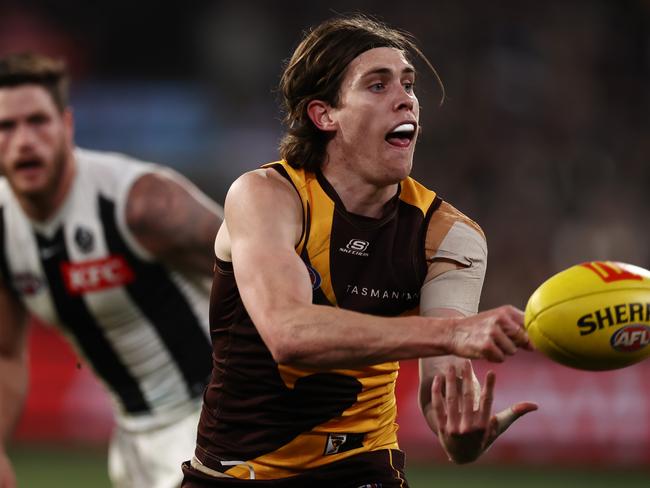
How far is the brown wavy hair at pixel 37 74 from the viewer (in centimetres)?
628

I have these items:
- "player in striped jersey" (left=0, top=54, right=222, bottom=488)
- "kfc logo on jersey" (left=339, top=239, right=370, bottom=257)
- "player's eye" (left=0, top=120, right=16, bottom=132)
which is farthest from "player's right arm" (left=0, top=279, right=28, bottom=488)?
"kfc logo on jersey" (left=339, top=239, right=370, bottom=257)

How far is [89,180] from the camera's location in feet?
20.1

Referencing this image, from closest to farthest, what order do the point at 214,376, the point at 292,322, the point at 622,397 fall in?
the point at 292,322
the point at 214,376
the point at 622,397

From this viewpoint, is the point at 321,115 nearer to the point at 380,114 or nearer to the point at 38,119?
the point at 380,114

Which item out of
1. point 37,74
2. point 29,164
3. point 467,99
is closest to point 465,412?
point 29,164

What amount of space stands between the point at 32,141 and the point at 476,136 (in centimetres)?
1156

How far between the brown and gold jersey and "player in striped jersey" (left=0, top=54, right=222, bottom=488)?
1.64m

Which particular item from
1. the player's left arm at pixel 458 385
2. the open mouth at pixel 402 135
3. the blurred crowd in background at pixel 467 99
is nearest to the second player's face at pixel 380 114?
the open mouth at pixel 402 135

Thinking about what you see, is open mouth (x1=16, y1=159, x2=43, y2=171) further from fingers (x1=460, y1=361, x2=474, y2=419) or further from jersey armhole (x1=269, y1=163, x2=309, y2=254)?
fingers (x1=460, y1=361, x2=474, y2=419)

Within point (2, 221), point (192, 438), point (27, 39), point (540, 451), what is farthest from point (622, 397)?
point (27, 39)

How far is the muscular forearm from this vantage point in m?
3.48

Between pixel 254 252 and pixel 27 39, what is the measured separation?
54.3ft

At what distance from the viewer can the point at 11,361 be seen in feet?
20.0

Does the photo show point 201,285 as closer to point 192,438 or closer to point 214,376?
point 192,438
